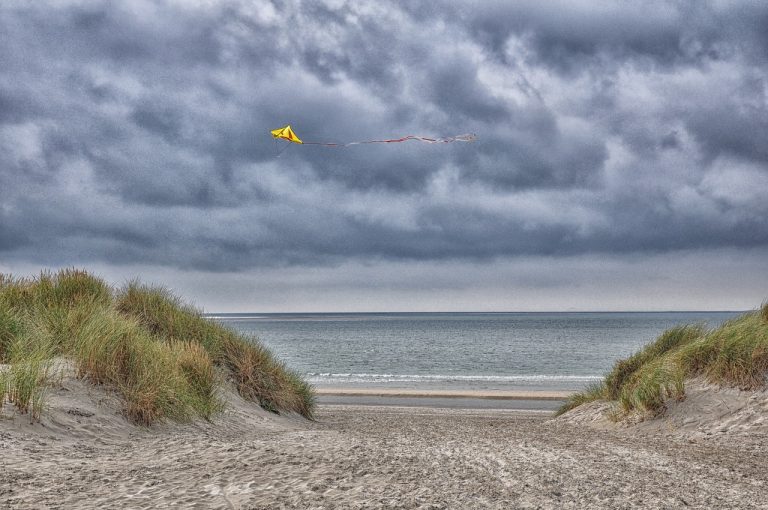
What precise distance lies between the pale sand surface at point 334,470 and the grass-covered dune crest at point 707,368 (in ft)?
8.92

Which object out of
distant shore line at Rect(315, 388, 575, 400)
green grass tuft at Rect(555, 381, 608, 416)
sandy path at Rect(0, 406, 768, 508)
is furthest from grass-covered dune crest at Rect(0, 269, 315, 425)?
distant shore line at Rect(315, 388, 575, 400)

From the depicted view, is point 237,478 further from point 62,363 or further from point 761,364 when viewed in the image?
point 761,364

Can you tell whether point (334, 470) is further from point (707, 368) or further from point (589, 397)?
point (589, 397)

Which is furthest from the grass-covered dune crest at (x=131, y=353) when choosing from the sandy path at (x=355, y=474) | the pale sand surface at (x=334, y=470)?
the sandy path at (x=355, y=474)

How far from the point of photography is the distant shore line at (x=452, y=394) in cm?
2688

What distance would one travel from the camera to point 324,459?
6086 mm

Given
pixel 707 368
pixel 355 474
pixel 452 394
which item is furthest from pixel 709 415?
pixel 452 394

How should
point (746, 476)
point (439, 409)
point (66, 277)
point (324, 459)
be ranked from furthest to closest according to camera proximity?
1. point (439, 409)
2. point (66, 277)
3. point (746, 476)
4. point (324, 459)

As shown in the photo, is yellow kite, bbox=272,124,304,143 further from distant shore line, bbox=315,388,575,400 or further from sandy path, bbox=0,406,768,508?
distant shore line, bbox=315,388,575,400

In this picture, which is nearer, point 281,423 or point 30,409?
point 30,409

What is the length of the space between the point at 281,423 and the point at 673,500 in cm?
708

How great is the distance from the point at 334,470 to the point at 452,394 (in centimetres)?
2286

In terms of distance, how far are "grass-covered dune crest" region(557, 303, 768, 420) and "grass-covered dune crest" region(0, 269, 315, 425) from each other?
648 cm

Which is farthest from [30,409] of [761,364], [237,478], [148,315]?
[761,364]
